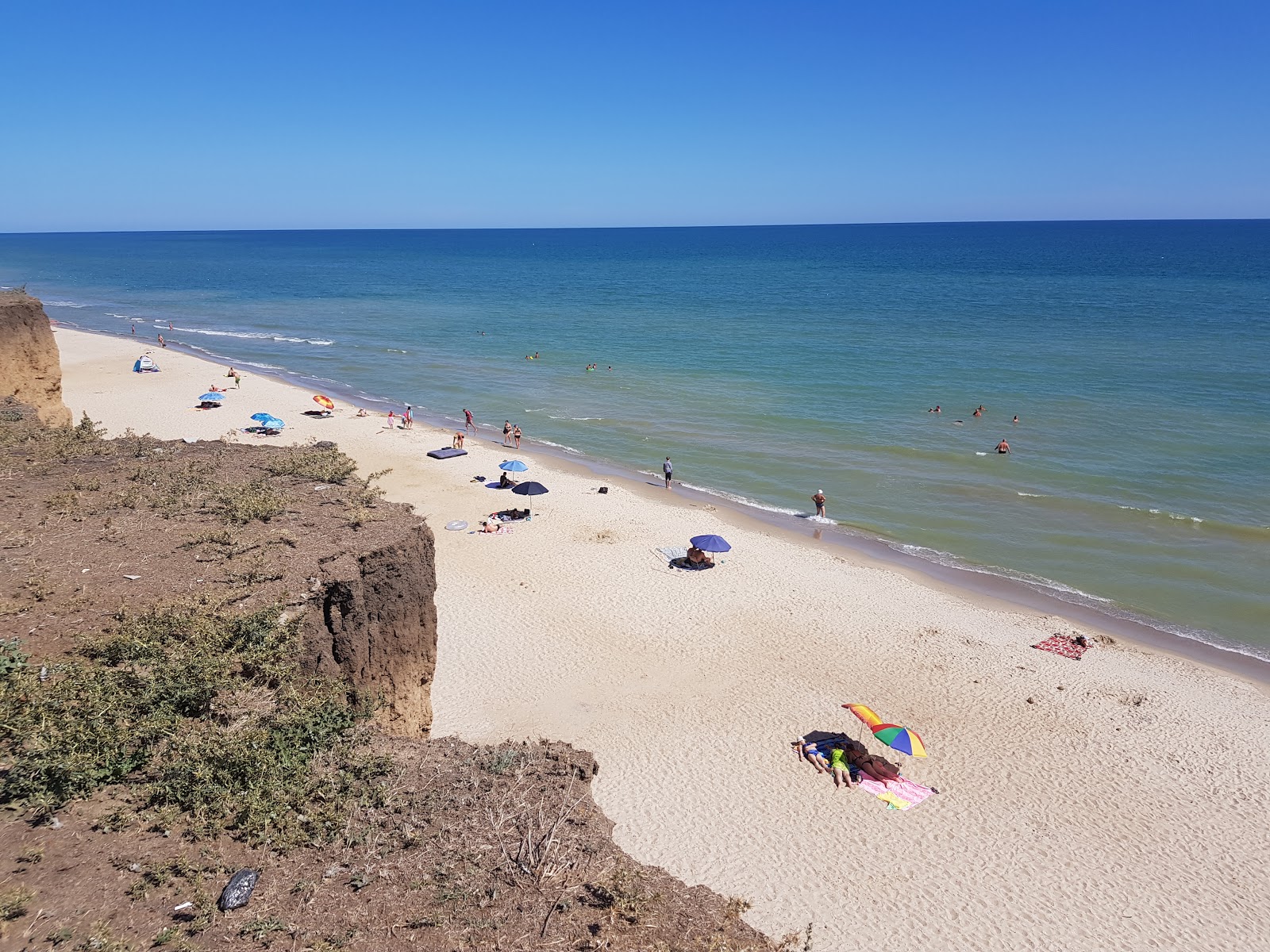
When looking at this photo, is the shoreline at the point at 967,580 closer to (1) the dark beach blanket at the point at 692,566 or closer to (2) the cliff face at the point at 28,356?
(1) the dark beach blanket at the point at 692,566

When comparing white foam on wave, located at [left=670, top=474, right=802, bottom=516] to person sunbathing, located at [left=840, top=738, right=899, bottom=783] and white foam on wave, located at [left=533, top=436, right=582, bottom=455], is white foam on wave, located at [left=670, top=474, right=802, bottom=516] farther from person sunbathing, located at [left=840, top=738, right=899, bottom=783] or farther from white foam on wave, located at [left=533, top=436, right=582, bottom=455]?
person sunbathing, located at [left=840, top=738, right=899, bottom=783]

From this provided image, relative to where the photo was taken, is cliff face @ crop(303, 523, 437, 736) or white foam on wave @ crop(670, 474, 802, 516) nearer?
cliff face @ crop(303, 523, 437, 736)

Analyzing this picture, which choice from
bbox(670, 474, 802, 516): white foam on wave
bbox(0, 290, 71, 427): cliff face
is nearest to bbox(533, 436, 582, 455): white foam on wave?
bbox(670, 474, 802, 516): white foam on wave

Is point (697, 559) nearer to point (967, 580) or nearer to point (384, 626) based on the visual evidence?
point (967, 580)

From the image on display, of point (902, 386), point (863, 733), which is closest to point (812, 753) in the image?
point (863, 733)

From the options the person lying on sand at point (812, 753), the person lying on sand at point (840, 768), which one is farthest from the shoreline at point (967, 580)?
the person lying on sand at point (840, 768)

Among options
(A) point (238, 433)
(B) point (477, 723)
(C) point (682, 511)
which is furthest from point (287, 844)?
(A) point (238, 433)
